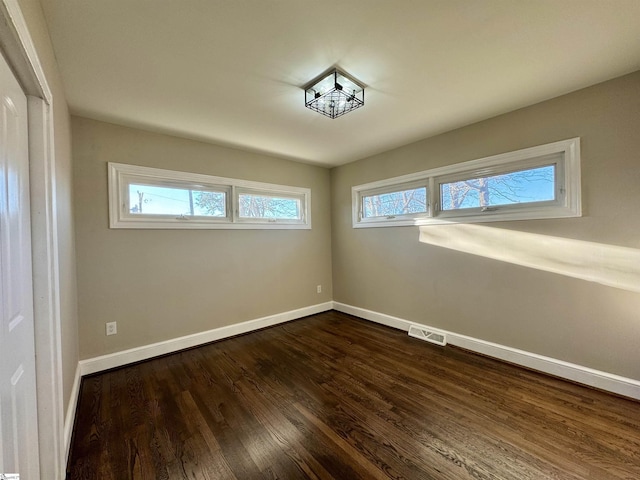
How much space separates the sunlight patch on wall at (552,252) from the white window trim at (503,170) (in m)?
0.15

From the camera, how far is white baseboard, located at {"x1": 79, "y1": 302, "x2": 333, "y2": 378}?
7.67 feet

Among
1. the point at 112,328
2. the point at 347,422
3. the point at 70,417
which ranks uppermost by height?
the point at 112,328

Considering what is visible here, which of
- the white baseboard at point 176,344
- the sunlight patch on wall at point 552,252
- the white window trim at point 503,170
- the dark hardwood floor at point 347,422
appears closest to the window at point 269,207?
the white window trim at point 503,170

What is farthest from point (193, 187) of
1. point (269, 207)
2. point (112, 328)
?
point (112, 328)

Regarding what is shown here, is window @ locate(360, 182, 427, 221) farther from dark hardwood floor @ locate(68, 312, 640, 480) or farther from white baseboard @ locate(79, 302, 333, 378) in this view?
white baseboard @ locate(79, 302, 333, 378)

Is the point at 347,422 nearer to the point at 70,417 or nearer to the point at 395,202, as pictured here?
the point at 70,417

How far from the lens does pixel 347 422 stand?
5.48ft

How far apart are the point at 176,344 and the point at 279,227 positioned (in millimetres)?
1869

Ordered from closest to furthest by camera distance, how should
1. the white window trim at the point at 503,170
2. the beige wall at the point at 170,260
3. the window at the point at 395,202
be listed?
the white window trim at the point at 503,170 → the beige wall at the point at 170,260 → the window at the point at 395,202

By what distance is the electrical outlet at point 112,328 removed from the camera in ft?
7.87

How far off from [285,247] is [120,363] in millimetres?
2193

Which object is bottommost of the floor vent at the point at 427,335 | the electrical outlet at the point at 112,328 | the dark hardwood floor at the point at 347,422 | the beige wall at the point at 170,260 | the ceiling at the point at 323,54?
the dark hardwood floor at the point at 347,422

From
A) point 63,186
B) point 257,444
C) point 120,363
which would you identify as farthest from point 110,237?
point 257,444

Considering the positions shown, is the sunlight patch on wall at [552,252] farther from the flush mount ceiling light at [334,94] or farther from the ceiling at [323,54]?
the flush mount ceiling light at [334,94]
